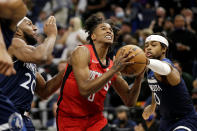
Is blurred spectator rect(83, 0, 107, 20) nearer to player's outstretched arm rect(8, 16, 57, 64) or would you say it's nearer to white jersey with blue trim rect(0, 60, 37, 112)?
white jersey with blue trim rect(0, 60, 37, 112)

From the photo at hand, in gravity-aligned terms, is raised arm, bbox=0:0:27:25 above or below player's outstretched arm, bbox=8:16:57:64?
above

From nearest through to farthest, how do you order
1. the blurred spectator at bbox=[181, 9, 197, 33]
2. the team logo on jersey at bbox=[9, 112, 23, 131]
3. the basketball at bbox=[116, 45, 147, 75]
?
1. the team logo on jersey at bbox=[9, 112, 23, 131]
2. the basketball at bbox=[116, 45, 147, 75]
3. the blurred spectator at bbox=[181, 9, 197, 33]

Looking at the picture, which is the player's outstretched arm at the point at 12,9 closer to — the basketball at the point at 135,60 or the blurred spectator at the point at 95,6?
the basketball at the point at 135,60

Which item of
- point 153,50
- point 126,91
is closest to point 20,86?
point 126,91

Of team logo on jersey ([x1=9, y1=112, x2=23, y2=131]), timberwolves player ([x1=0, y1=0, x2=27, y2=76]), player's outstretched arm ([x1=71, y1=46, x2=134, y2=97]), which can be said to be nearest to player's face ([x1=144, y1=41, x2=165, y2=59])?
player's outstretched arm ([x1=71, y1=46, x2=134, y2=97])

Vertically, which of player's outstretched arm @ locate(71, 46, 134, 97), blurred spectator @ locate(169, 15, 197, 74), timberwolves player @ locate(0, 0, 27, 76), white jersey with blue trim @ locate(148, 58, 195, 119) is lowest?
blurred spectator @ locate(169, 15, 197, 74)

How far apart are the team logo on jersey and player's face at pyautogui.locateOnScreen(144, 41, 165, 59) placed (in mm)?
2355

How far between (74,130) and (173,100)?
1494mm

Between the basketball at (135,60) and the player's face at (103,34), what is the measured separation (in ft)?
1.88

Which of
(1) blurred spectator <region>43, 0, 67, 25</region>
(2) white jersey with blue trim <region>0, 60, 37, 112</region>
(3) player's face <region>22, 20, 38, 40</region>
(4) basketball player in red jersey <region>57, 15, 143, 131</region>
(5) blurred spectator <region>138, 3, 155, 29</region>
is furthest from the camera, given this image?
(1) blurred spectator <region>43, 0, 67, 25</region>

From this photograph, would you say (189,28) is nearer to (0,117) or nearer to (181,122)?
(181,122)

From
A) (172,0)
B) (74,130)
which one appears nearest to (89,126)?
(74,130)

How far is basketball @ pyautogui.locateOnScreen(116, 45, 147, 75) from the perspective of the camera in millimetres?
4434

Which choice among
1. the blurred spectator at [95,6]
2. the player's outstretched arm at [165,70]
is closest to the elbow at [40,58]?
the player's outstretched arm at [165,70]
